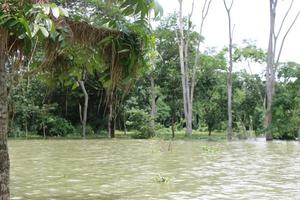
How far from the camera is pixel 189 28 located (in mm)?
31031

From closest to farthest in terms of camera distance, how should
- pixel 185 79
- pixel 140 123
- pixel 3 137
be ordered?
pixel 3 137 < pixel 140 123 < pixel 185 79

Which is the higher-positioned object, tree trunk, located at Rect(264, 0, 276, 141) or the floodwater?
tree trunk, located at Rect(264, 0, 276, 141)

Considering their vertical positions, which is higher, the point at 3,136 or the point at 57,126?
the point at 57,126

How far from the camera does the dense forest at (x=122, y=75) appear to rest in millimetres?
3953

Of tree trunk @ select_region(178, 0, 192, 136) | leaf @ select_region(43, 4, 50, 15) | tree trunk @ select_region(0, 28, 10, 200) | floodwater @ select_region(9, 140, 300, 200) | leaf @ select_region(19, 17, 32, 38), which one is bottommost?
floodwater @ select_region(9, 140, 300, 200)

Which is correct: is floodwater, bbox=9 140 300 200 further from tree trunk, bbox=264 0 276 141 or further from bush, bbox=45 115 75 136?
bush, bbox=45 115 75 136

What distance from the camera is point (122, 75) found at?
193 inches

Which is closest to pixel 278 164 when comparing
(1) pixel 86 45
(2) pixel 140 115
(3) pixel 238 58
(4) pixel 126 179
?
(4) pixel 126 179

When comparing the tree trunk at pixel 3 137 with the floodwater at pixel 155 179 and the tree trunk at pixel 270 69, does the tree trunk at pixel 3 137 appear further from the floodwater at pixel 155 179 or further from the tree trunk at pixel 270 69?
the tree trunk at pixel 270 69

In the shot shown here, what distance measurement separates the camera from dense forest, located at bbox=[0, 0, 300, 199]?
3.95 m

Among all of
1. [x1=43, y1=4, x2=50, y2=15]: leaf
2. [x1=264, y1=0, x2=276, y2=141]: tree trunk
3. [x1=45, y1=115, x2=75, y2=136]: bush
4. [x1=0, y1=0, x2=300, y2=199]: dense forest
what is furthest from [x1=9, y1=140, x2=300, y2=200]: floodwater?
[x1=45, y1=115, x2=75, y2=136]: bush

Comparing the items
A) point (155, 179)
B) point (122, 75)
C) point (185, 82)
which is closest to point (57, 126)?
point (185, 82)

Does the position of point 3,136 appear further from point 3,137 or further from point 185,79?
point 185,79

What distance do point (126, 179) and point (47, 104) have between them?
2205 cm
